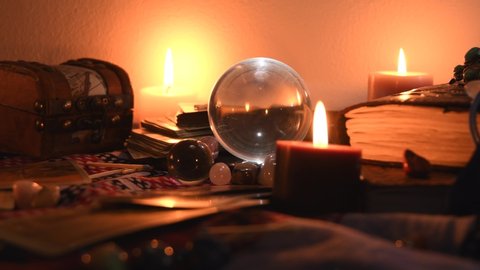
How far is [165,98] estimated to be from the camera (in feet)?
4.77

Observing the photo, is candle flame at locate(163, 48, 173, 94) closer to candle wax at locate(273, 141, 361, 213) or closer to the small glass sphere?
the small glass sphere

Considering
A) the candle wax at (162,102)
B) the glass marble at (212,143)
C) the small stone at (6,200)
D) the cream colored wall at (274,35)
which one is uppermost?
the cream colored wall at (274,35)

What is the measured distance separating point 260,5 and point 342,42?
223 mm

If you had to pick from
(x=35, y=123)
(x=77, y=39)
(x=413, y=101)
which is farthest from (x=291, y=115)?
(x=77, y=39)

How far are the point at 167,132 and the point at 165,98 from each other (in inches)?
9.0

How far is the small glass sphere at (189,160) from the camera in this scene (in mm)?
1067

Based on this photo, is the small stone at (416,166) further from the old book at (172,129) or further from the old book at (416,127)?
the old book at (172,129)

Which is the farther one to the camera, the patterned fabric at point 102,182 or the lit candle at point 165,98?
the lit candle at point 165,98

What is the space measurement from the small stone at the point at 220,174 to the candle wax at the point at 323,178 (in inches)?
9.3

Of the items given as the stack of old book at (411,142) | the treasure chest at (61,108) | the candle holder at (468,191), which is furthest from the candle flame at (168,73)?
the candle holder at (468,191)

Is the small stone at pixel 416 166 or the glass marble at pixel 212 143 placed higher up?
the small stone at pixel 416 166

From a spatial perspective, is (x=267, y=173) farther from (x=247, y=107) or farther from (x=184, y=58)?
(x=184, y=58)

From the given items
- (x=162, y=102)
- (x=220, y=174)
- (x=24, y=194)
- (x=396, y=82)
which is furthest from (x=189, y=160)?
(x=396, y=82)

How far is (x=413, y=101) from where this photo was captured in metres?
0.94
